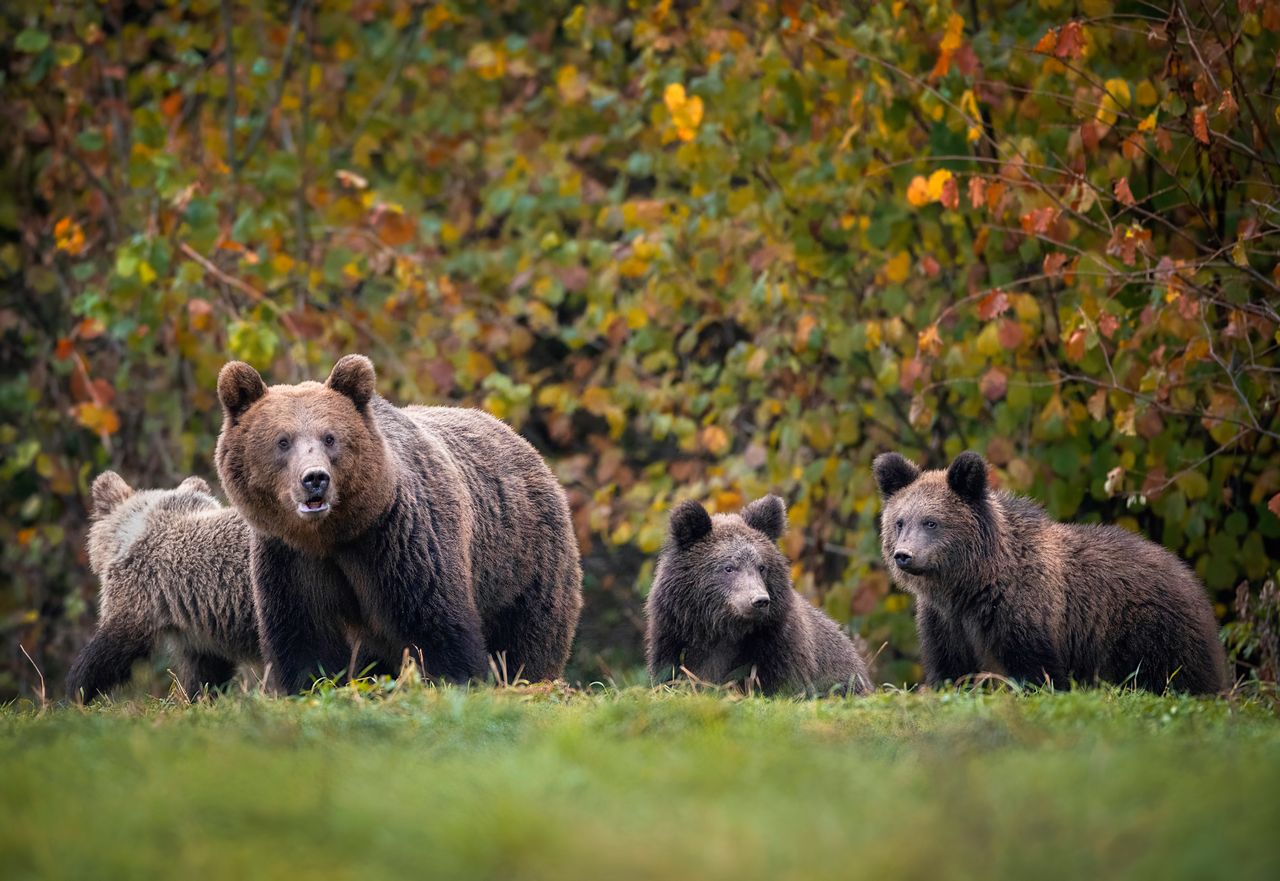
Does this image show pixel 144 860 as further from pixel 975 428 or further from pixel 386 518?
pixel 975 428

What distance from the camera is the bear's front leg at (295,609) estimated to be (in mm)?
7414

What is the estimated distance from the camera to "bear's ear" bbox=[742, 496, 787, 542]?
8.65m

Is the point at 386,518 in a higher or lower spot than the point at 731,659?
higher

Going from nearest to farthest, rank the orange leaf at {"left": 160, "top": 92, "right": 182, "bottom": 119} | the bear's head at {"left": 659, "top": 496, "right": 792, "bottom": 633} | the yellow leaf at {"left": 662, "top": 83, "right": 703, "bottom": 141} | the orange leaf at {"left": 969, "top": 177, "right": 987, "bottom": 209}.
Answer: the bear's head at {"left": 659, "top": 496, "right": 792, "bottom": 633}, the orange leaf at {"left": 969, "top": 177, "right": 987, "bottom": 209}, the yellow leaf at {"left": 662, "top": 83, "right": 703, "bottom": 141}, the orange leaf at {"left": 160, "top": 92, "right": 182, "bottom": 119}

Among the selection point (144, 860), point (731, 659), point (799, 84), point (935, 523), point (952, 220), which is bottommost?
point (731, 659)

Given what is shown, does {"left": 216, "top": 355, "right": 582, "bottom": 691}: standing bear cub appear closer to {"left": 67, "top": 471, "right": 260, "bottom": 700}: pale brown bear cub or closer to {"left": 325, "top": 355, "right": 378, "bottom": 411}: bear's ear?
{"left": 325, "top": 355, "right": 378, "bottom": 411}: bear's ear

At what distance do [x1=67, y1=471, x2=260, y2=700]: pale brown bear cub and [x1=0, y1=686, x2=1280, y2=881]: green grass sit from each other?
3359 mm

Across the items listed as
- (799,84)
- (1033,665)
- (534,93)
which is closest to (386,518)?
(1033,665)

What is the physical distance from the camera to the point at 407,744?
187 inches

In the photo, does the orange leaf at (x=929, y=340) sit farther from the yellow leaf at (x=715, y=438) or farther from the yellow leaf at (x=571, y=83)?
the yellow leaf at (x=571, y=83)

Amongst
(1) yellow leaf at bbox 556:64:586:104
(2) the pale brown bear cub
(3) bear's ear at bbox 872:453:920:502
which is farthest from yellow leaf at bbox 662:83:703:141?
(2) the pale brown bear cub

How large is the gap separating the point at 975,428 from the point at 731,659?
3664 millimetres

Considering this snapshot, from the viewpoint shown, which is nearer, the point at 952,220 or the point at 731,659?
the point at 731,659

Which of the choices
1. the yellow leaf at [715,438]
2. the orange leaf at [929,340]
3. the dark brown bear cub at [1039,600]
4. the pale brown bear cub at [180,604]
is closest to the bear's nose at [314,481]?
the pale brown bear cub at [180,604]
